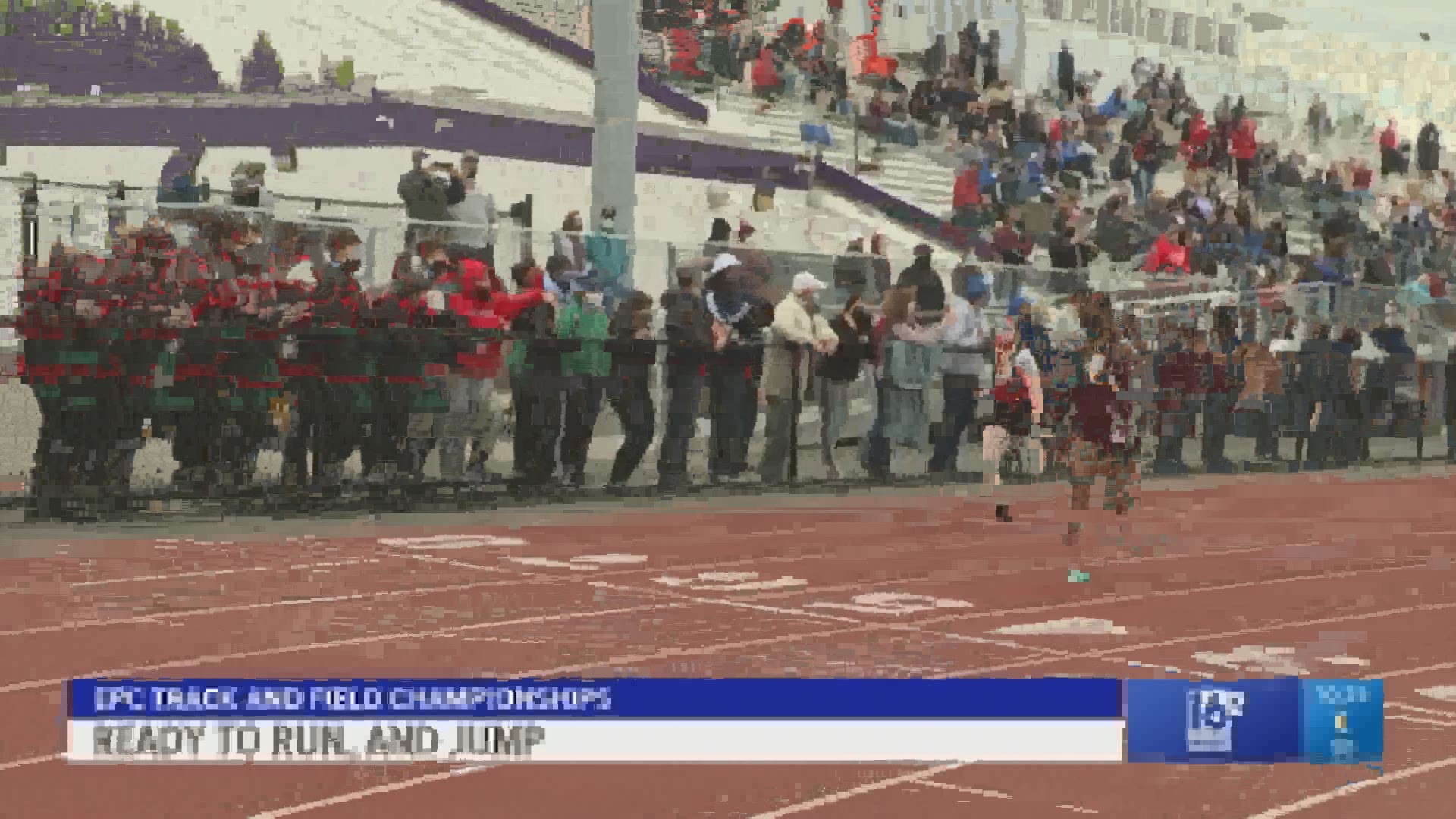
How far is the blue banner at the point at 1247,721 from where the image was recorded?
6516mm

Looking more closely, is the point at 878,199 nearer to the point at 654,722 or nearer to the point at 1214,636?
the point at 1214,636

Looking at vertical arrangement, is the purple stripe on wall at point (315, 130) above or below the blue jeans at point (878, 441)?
above

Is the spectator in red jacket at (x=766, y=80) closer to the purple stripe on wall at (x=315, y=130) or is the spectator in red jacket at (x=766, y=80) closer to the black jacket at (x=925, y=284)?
the purple stripe on wall at (x=315, y=130)

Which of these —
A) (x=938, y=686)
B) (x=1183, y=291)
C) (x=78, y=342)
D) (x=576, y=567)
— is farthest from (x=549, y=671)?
(x=1183, y=291)

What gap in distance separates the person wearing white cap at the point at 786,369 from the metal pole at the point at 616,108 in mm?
2514

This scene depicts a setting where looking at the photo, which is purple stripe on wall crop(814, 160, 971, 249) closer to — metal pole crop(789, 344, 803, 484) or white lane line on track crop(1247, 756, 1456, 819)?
metal pole crop(789, 344, 803, 484)

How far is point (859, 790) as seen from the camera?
7.48 m

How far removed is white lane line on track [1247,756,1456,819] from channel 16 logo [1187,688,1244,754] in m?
0.77

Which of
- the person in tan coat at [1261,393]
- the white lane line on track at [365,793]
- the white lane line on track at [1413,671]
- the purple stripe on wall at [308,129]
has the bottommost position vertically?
the white lane line on track at [365,793]

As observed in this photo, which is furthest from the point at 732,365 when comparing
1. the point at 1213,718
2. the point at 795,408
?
the point at 1213,718

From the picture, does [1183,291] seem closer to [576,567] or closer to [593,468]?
[593,468]

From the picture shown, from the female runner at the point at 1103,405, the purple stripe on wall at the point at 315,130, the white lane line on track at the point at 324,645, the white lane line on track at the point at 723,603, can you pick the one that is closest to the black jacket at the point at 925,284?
the female runner at the point at 1103,405

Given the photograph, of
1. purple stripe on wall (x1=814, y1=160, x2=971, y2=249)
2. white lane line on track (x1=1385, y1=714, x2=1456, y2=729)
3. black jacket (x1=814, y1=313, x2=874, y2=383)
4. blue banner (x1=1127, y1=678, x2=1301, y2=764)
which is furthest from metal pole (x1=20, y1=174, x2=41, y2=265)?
purple stripe on wall (x1=814, y1=160, x2=971, y2=249)

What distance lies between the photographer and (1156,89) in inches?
1734
